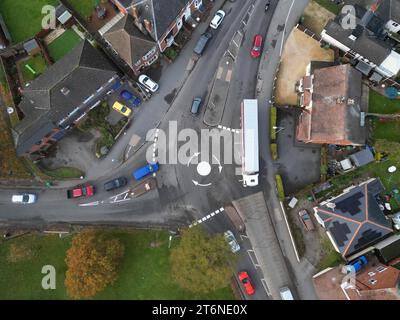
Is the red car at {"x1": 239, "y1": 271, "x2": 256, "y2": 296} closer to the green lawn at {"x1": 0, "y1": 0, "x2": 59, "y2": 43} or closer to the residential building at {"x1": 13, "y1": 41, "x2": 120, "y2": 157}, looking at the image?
the residential building at {"x1": 13, "y1": 41, "x2": 120, "y2": 157}

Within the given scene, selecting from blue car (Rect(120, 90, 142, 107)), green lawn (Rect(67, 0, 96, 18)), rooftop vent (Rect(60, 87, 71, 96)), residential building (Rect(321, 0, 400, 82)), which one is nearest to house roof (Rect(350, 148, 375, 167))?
residential building (Rect(321, 0, 400, 82))

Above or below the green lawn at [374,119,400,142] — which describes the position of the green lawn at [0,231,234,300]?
below

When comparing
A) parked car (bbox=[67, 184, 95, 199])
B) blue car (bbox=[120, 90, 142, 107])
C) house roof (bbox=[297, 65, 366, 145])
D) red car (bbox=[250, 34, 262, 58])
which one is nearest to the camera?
house roof (bbox=[297, 65, 366, 145])

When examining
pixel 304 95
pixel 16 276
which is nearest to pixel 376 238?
pixel 304 95

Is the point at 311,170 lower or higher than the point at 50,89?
lower

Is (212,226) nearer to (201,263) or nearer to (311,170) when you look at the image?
(201,263)

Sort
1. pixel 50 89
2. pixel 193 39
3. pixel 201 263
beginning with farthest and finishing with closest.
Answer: pixel 193 39 < pixel 50 89 < pixel 201 263
